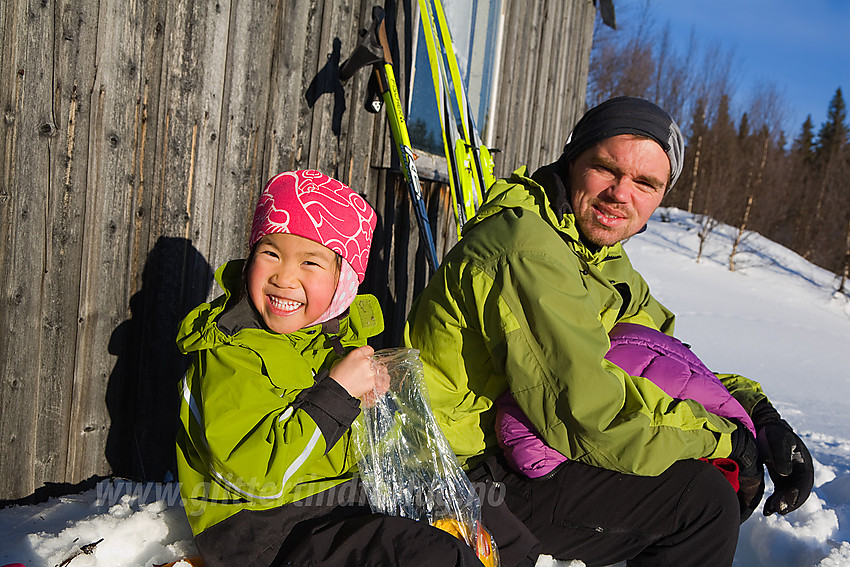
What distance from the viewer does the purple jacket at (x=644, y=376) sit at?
5.95 feet

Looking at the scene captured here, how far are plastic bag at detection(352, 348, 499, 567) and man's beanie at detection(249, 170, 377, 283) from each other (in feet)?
1.07

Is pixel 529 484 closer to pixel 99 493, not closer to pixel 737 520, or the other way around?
pixel 737 520

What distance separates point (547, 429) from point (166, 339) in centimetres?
155

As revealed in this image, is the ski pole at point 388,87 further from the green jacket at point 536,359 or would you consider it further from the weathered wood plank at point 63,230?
the green jacket at point 536,359

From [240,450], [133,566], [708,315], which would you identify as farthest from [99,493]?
[708,315]

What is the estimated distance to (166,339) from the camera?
8.38 feet

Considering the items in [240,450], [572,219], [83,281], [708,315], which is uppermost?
[572,219]

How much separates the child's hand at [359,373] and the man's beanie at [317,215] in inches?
10.2

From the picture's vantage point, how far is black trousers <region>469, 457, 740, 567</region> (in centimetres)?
178

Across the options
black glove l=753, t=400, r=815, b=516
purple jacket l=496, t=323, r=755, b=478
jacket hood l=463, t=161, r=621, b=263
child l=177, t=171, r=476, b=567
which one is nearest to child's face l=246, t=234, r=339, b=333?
child l=177, t=171, r=476, b=567

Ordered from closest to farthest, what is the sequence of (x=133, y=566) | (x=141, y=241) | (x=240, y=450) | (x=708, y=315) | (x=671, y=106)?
1. (x=240, y=450)
2. (x=133, y=566)
3. (x=141, y=241)
4. (x=708, y=315)
5. (x=671, y=106)

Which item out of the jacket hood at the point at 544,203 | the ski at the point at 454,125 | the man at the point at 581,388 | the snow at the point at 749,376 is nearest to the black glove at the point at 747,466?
the man at the point at 581,388

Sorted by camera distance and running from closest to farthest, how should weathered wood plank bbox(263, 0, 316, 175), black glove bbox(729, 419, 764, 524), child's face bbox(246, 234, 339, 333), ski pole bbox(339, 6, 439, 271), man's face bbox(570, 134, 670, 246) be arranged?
child's face bbox(246, 234, 339, 333) < black glove bbox(729, 419, 764, 524) < man's face bbox(570, 134, 670, 246) < weathered wood plank bbox(263, 0, 316, 175) < ski pole bbox(339, 6, 439, 271)

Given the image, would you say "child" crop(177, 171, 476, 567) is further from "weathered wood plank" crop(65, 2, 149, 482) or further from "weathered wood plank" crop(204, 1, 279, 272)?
"weathered wood plank" crop(204, 1, 279, 272)
